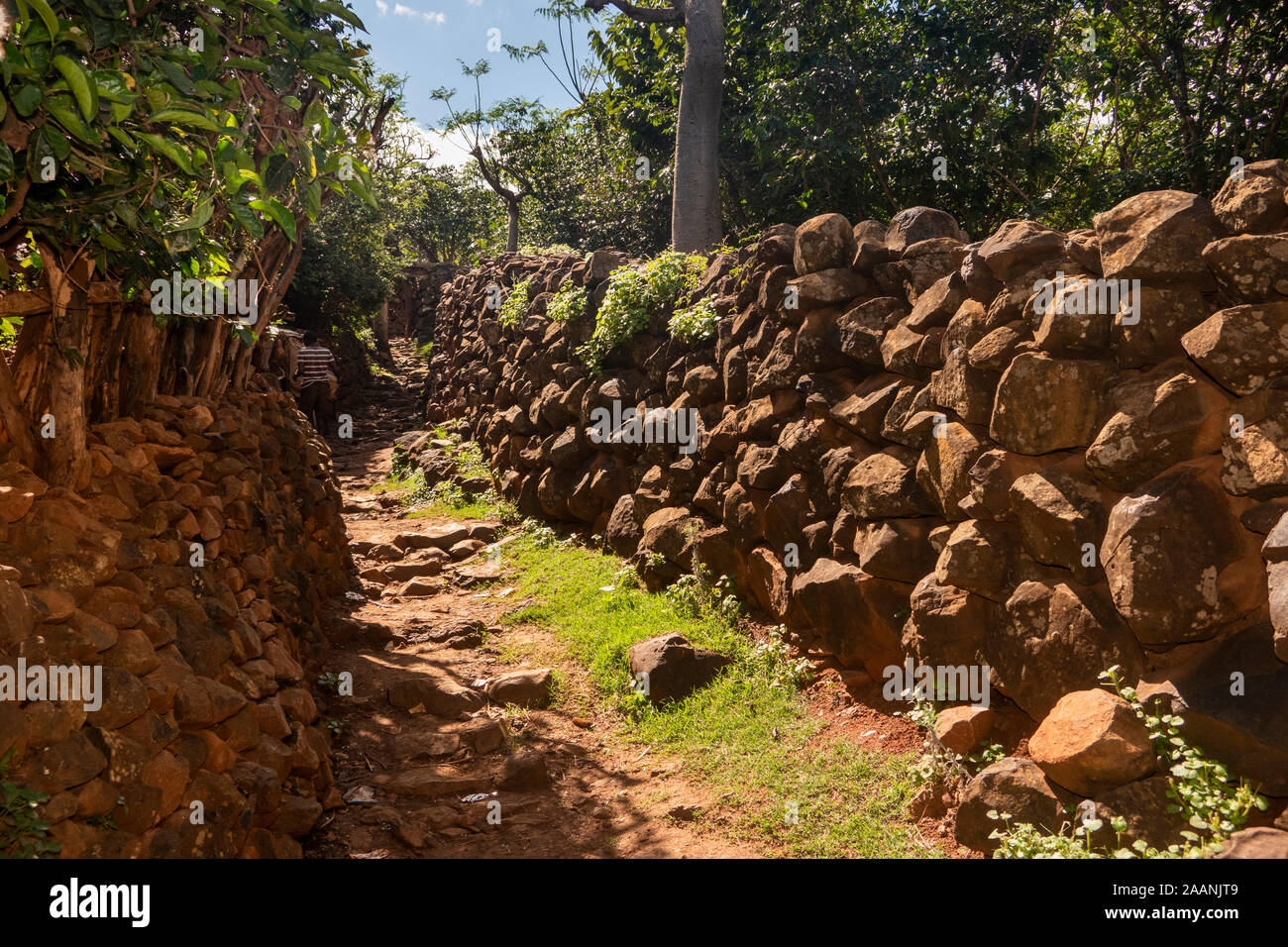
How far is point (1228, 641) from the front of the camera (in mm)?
3217

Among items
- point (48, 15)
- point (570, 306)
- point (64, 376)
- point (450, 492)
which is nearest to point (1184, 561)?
point (48, 15)

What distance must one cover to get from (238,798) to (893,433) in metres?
3.96

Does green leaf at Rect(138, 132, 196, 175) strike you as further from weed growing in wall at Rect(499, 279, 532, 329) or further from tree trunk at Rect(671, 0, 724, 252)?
weed growing in wall at Rect(499, 279, 532, 329)

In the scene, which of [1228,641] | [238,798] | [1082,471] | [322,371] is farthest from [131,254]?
[322,371]

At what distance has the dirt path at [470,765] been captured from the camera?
418 cm

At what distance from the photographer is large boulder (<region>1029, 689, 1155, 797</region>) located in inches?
125

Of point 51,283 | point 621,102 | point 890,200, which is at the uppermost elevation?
point 621,102

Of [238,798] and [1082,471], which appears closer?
[238,798]

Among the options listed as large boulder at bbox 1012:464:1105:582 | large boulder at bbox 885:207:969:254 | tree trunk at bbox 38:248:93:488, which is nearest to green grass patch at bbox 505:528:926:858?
large boulder at bbox 1012:464:1105:582

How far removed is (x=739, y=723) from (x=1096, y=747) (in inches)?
87.6

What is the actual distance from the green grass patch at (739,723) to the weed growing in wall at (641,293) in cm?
232

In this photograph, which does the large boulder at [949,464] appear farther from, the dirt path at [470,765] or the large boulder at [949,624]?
the dirt path at [470,765]

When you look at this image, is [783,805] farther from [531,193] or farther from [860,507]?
[531,193]

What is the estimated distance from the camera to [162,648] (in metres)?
3.63
